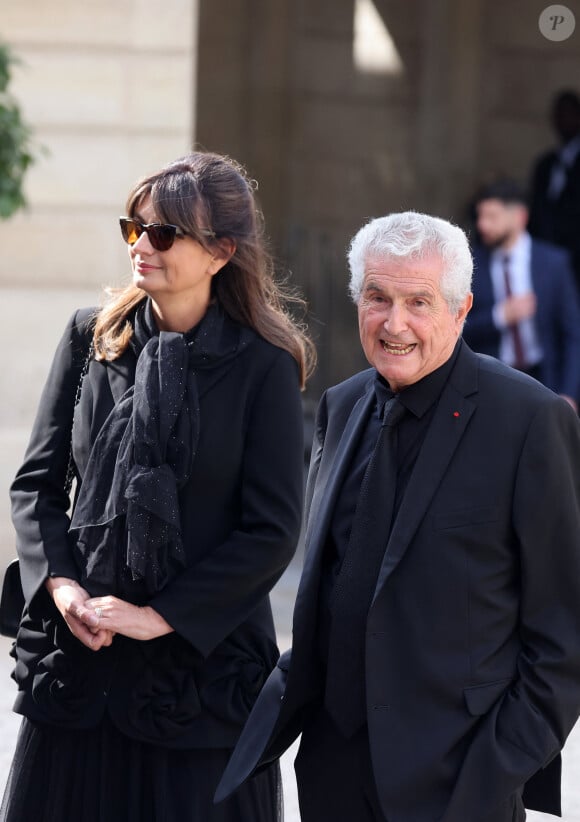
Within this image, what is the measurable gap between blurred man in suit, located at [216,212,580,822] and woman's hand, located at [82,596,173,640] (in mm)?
440

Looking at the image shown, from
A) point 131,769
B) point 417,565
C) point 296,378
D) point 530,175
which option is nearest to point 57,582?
point 131,769

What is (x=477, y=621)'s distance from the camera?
2854mm

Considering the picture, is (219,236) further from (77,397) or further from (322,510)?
(322,510)

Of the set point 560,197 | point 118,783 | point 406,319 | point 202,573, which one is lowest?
point 118,783

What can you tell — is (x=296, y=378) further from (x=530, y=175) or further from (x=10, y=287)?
(x=530, y=175)

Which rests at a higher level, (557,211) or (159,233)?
(159,233)

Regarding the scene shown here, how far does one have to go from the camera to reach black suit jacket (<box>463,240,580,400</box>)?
7789 mm

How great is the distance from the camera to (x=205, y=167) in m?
3.45

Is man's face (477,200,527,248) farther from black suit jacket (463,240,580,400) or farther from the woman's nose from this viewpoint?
the woman's nose

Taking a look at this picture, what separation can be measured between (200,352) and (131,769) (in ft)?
3.28

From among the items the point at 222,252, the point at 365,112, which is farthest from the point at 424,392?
the point at 365,112

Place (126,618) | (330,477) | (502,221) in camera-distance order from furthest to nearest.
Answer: (502,221) < (126,618) < (330,477)

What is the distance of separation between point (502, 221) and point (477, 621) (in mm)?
5344

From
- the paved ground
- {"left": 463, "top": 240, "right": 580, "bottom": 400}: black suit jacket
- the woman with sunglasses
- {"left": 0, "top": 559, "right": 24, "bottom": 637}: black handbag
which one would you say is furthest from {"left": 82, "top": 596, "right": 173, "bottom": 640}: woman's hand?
the paved ground
